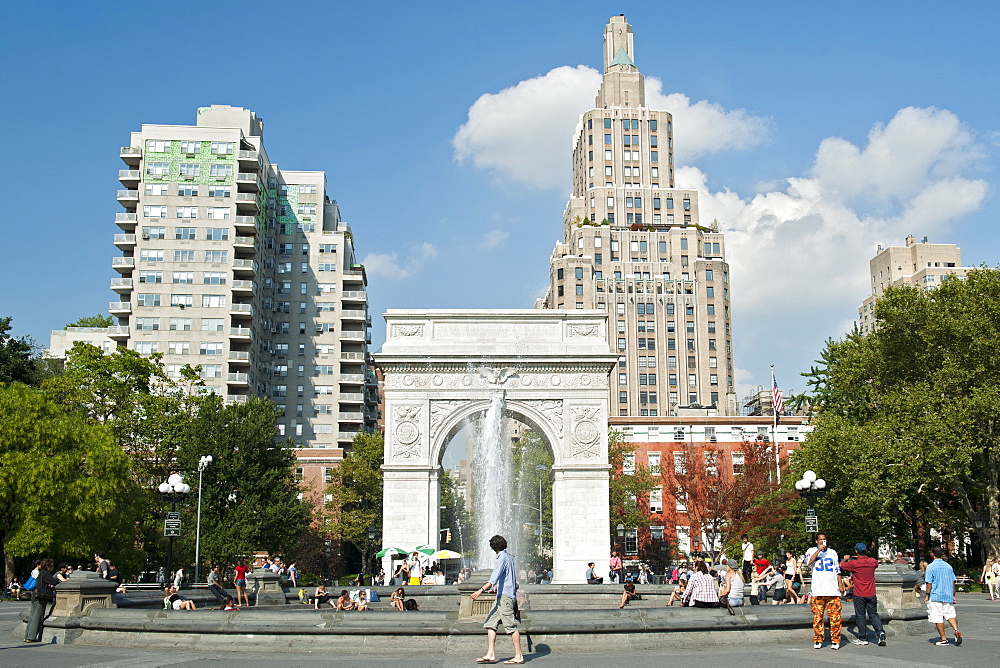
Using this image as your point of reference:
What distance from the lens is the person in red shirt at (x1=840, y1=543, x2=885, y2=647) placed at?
15.1m

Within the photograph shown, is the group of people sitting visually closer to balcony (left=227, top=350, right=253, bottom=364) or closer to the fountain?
the fountain

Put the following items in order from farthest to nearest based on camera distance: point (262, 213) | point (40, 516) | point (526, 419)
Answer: point (262, 213)
point (526, 419)
point (40, 516)

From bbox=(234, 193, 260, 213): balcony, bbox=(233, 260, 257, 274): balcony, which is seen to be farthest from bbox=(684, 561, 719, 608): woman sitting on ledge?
bbox=(234, 193, 260, 213): balcony

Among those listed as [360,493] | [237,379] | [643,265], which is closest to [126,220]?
[237,379]

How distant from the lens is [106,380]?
45.8 meters

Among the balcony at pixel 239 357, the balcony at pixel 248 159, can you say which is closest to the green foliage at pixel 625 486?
the balcony at pixel 239 357

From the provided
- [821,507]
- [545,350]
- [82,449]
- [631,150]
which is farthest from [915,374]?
[631,150]

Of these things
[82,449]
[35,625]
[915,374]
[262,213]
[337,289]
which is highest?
[262,213]

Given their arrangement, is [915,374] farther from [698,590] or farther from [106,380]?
[106,380]

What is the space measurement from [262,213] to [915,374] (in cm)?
4995

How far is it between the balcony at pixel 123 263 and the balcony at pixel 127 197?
4.21m

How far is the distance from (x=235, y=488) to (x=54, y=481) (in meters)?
11.8

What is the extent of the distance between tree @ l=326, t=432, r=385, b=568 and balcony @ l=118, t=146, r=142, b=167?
27.3 meters

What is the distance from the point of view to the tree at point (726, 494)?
176 ft
